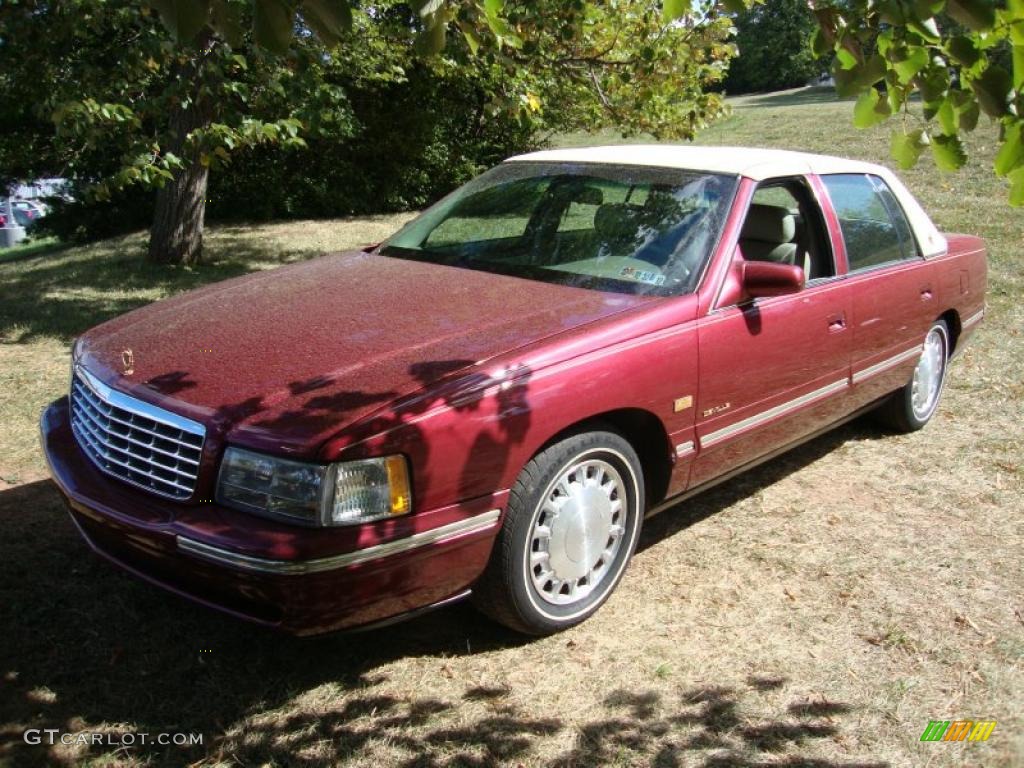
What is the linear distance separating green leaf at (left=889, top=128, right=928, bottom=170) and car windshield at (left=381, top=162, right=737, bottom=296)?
0.99 m

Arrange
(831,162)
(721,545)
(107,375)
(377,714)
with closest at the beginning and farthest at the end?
1. (377,714)
2. (107,375)
3. (721,545)
4. (831,162)

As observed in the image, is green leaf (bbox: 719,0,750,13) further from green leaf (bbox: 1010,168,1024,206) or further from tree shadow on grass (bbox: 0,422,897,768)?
tree shadow on grass (bbox: 0,422,897,768)

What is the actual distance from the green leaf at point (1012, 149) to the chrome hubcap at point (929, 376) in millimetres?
2944

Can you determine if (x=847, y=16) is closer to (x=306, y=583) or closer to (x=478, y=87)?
(x=306, y=583)

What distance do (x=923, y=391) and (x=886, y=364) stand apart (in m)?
0.86

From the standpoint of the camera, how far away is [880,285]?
489 cm

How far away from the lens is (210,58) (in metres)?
8.27

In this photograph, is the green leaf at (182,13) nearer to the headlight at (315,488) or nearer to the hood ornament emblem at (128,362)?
the headlight at (315,488)

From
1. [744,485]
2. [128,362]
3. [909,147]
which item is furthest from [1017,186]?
[128,362]

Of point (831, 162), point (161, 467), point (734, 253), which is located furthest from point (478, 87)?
point (161, 467)

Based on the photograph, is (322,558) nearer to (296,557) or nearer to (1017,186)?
(296,557)

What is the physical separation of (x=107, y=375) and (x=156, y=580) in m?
0.78

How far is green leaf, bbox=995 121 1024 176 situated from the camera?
2.73m

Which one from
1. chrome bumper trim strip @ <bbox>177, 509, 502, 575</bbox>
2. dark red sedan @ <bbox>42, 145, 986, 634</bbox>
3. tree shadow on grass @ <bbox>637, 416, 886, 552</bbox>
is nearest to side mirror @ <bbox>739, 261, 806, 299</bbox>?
dark red sedan @ <bbox>42, 145, 986, 634</bbox>
